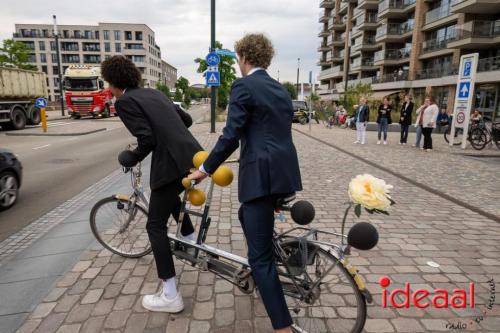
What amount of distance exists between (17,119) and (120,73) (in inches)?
789

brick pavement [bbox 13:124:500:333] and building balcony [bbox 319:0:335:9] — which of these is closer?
brick pavement [bbox 13:124:500:333]

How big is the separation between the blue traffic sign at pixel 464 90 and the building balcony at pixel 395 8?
35.0 m

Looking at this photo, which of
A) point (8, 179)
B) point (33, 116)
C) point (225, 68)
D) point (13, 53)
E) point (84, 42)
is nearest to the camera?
point (8, 179)

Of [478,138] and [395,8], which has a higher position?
[395,8]

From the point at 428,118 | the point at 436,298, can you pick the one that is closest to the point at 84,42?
the point at 428,118

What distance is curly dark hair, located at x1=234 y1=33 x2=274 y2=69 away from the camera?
2227 mm

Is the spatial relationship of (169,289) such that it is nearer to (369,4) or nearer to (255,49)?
(255,49)

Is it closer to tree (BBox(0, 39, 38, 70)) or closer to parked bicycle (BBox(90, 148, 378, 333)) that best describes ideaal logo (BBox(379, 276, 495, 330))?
parked bicycle (BBox(90, 148, 378, 333))

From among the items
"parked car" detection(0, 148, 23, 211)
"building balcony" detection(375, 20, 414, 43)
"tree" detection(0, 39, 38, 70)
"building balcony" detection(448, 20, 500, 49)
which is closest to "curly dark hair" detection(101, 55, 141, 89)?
"parked car" detection(0, 148, 23, 211)

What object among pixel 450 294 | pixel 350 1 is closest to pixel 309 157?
pixel 450 294

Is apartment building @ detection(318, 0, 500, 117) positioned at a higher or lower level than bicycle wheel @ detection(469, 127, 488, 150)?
higher

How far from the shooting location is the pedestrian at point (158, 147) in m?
2.63

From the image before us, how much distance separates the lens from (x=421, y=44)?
1574 inches

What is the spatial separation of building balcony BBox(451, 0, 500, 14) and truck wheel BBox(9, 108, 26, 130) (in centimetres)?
3285
